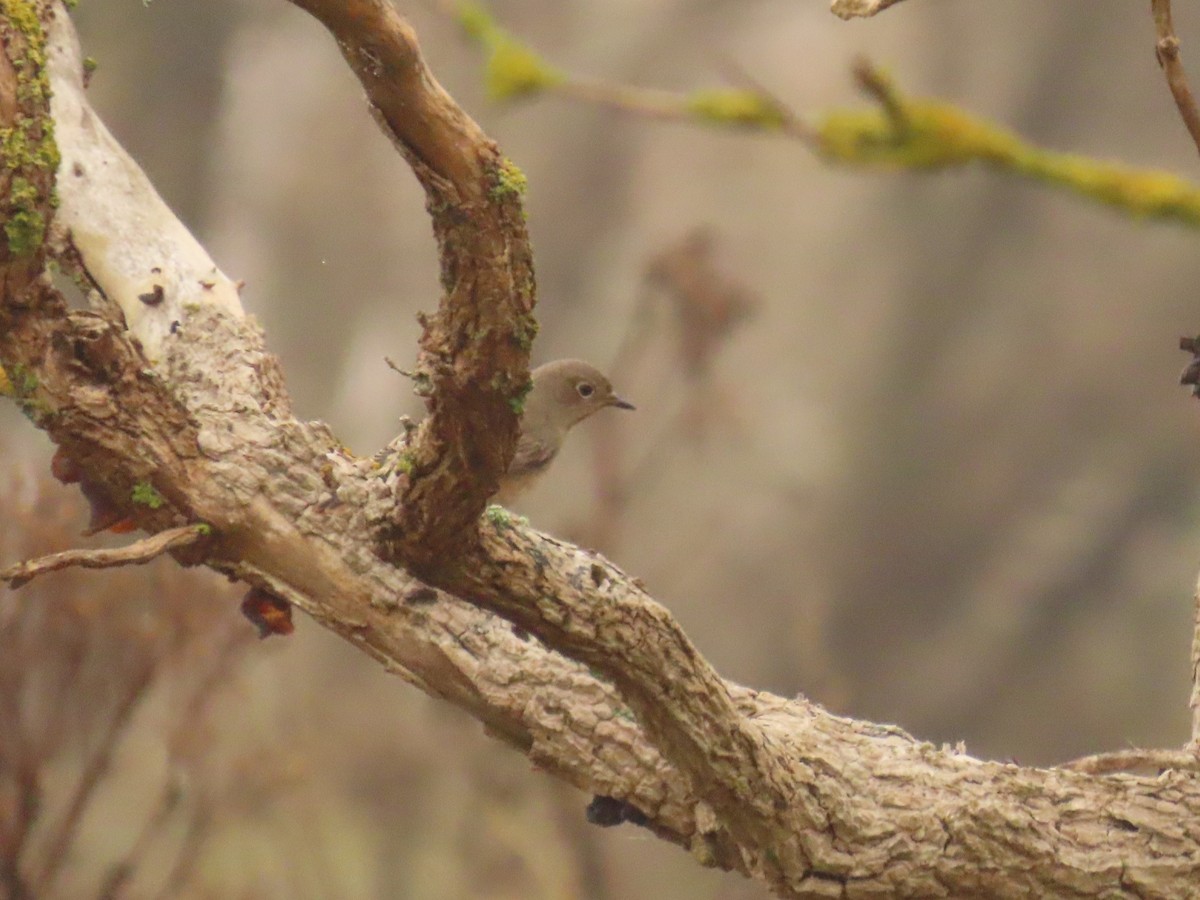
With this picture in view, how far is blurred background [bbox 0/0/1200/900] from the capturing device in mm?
9969

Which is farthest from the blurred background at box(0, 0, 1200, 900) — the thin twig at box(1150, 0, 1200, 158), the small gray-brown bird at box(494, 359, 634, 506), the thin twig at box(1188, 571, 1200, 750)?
the thin twig at box(1150, 0, 1200, 158)

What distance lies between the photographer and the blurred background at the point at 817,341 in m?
9.97

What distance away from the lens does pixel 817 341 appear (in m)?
11.8

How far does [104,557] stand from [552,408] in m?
2.87

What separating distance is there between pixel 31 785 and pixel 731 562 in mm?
8484

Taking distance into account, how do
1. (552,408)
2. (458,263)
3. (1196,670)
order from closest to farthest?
(458,263) < (1196,670) < (552,408)

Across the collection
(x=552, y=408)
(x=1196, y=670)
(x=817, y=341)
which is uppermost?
(x=817, y=341)

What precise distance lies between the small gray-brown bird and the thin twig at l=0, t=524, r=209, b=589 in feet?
7.31

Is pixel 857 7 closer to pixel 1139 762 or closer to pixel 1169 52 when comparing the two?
pixel 1169 52

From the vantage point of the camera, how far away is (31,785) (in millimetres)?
3738

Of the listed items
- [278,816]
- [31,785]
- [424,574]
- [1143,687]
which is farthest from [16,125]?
[1143,687]

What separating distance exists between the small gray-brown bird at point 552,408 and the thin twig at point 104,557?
2228mm

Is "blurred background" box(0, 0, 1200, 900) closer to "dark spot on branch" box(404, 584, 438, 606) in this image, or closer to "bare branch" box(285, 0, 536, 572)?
"dark spot on branch" box(404, 584, 438, 606)

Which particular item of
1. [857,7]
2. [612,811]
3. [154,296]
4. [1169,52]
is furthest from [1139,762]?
[154,296]
